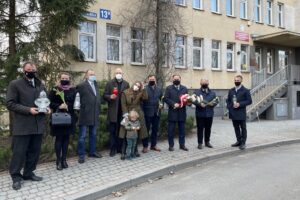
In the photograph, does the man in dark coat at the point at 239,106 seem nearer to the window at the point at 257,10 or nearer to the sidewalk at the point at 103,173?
the sidewalk at the point at 103,173

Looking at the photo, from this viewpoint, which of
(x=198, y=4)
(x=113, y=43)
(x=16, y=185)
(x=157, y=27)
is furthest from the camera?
(x=198, y=4)

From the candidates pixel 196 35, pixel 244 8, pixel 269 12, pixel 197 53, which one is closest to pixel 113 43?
pixel 196 35

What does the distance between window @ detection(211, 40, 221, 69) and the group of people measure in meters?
12.8

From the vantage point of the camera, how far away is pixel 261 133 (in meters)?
14.9

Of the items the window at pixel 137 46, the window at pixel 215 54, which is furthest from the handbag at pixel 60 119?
the window at pixel 215 54

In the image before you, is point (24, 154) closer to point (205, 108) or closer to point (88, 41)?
point (205, 108)

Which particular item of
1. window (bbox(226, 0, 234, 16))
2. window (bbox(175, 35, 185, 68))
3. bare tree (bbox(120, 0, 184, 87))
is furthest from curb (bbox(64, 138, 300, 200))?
window (bbox(226, 0, 234, 16))

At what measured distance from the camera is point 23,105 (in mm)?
6887

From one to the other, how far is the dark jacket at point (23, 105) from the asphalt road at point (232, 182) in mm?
1750

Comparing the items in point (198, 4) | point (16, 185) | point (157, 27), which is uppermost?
point (198, 4)

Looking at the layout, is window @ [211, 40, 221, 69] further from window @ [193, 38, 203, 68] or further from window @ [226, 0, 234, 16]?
window @ [226, 0, 234, 16]

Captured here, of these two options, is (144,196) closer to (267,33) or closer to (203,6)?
(203,6)

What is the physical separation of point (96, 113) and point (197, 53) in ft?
48.6

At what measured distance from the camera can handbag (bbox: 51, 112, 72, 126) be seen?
7672mm
